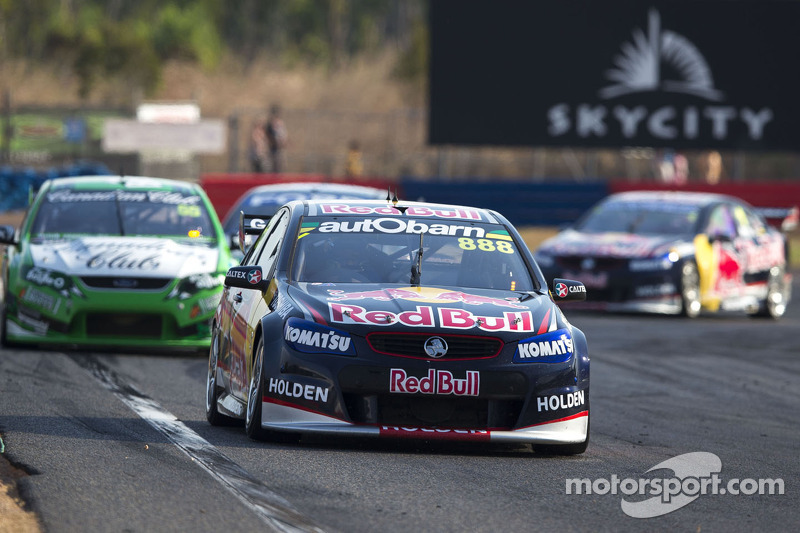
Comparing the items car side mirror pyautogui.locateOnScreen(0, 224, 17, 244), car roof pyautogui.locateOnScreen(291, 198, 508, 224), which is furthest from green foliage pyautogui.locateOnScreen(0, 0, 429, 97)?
car roof pyautogui.locateOnScreen(291, 198, 508, 224)

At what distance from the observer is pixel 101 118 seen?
37344mm

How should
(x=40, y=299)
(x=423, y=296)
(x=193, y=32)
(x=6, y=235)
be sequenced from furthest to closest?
1. (x=193, y=32)
2. (x=6, y=235)
3. (x=40, y=299)
4. (x=423, y=296)

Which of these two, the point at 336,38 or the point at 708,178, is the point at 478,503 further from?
the point at 336,38

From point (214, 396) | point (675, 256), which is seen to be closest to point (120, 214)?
point (214, 396)

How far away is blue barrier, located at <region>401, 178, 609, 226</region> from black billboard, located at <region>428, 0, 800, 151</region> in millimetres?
3164

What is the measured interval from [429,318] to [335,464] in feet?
2.92

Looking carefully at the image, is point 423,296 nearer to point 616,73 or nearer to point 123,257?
point 123,257

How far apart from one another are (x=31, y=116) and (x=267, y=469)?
3131 cm

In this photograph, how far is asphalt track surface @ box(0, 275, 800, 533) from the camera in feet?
20.3

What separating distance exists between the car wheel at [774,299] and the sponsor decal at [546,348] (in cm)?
1130

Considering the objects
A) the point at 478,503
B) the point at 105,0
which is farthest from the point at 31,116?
the point at 105,0

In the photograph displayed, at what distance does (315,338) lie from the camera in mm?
7730

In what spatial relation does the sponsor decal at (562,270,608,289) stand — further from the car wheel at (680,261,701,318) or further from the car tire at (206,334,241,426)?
the car tire at (206,334,241,426)

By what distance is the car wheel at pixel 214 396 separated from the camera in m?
8.66
